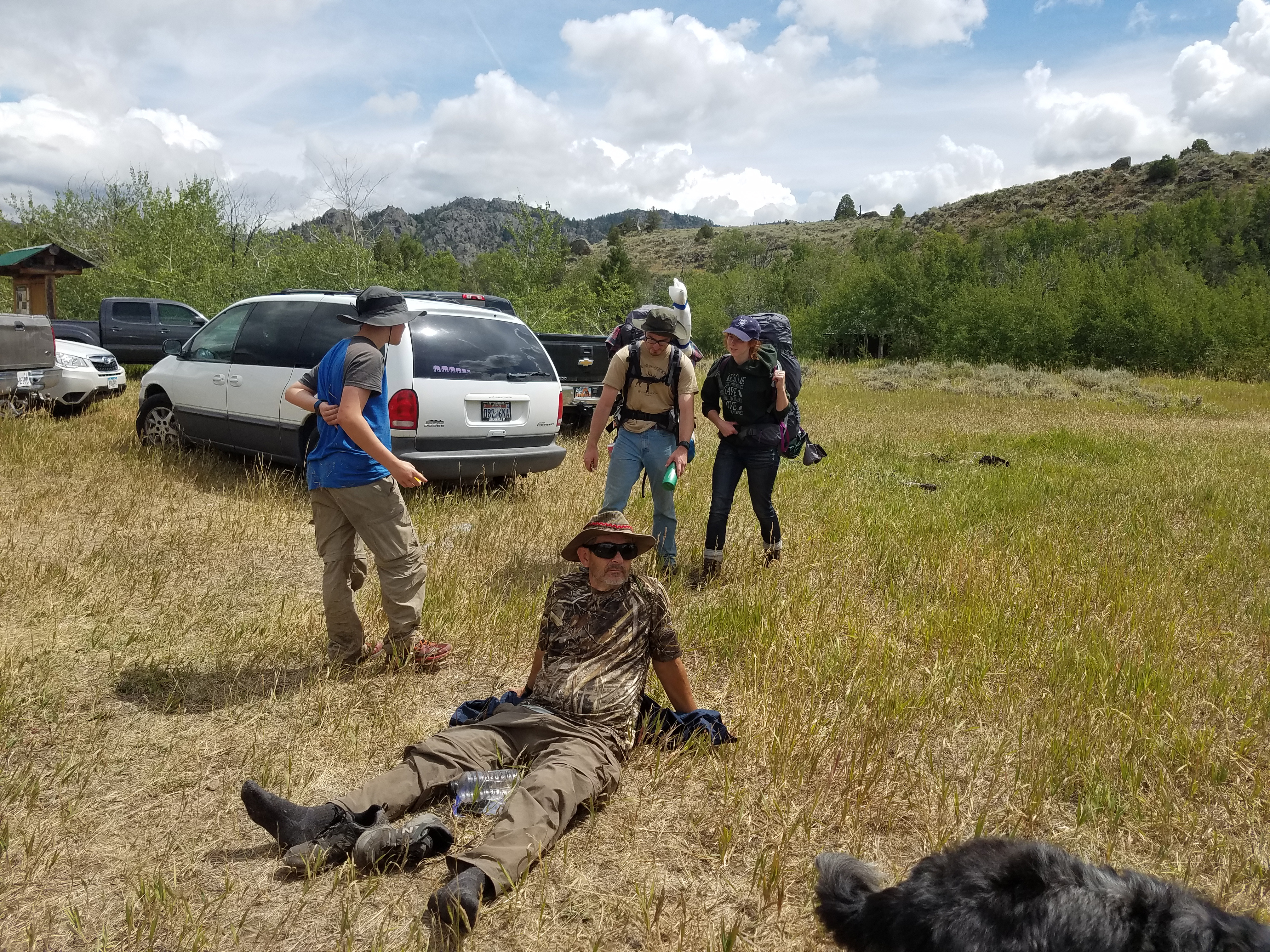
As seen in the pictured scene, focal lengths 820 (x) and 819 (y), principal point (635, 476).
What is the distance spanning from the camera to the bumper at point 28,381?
33.2 ft

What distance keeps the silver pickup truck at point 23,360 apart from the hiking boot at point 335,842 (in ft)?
32.6

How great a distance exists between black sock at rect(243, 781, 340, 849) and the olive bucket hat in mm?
2235

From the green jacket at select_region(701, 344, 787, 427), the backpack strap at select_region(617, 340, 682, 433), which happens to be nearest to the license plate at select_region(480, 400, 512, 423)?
the backpack strap at select_region(617, 340, 682, 433)

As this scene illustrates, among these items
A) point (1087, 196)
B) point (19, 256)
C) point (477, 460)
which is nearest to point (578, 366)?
point (477, 460)

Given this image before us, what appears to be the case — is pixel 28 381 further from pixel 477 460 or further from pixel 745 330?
pixel 745 330

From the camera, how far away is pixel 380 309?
160 inches

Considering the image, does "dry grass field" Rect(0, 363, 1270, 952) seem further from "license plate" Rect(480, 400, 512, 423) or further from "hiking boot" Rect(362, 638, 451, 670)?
"license plate" Rect(480, 400, 512, 423)

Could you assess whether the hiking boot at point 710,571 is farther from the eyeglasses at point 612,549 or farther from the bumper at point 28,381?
the bumper at point 28,381

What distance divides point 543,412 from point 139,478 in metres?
3.84

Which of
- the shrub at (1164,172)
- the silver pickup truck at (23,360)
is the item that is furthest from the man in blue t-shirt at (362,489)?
the shrub at (1164,172)

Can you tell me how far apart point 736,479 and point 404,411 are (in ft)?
9.52

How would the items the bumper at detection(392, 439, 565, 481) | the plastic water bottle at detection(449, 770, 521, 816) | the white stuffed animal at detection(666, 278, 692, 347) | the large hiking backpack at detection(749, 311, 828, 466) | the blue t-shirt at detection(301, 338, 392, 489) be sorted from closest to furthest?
Result: the plastic water bottle at detection(449, 770, 521, 816) < the blue t-shirt at detection(301, 338, 392, 489) < the white stuffed animal at detection(666, 278, 692, 347) < the large hiking backpack at detection(749, 311, 828, 466) < the bumper at detection(392, 439, 565, 481)

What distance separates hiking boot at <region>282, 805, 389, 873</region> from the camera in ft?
8.62

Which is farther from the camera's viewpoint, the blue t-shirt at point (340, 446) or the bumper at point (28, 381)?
the bumper at point (28, 381)
